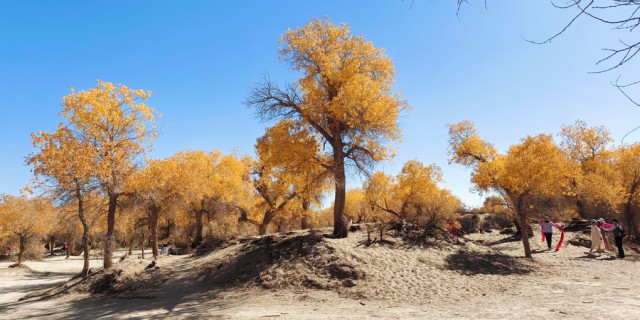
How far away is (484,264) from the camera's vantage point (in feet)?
43.1

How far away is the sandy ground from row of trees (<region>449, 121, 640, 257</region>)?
10.7 feet

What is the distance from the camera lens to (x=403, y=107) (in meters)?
15.1

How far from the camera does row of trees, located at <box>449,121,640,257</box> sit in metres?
15.3

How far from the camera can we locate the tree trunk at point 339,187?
14.8 metres

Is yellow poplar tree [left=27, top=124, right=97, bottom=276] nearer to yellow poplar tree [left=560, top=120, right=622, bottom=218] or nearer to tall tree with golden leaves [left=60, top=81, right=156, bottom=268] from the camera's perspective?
tall tree with golden leaves [left=60, top=81, right=156, bottom=268]

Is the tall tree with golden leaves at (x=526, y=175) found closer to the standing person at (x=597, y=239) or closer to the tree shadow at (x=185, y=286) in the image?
the standing person at (x=597, y=239)

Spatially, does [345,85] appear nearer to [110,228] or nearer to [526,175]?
[526,175]

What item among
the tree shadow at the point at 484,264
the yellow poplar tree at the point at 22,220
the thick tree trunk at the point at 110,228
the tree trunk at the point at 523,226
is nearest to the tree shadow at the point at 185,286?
the thick tree trunk at the point at 110,228

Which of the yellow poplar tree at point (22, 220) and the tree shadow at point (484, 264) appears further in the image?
the yellow poplar tree at point (22, 220)

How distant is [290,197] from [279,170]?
10.7 m

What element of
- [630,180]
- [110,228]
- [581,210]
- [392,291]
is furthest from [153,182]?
[581,210]

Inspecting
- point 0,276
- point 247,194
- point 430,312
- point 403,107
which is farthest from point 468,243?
point 0,276

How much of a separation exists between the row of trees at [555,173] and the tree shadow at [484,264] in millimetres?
2364

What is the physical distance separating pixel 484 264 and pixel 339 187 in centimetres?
649
